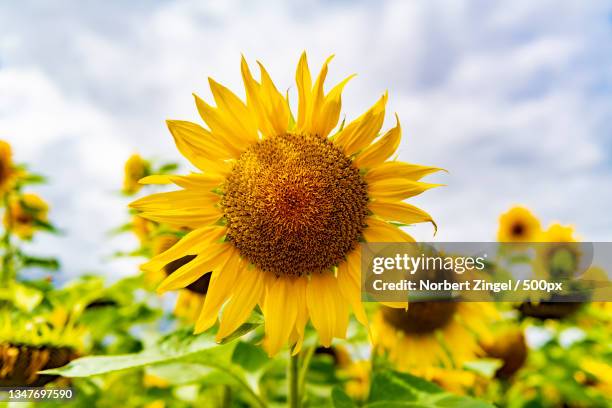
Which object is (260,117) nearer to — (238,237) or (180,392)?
(238,237)

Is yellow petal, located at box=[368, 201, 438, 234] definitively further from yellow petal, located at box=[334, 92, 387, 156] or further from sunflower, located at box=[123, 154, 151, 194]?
sunflower, located at box=[123, 154, 151, 194]

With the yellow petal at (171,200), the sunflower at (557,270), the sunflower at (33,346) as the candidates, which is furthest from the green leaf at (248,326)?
the sunflower at (557,270)

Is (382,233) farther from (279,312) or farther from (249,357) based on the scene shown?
(249,357)

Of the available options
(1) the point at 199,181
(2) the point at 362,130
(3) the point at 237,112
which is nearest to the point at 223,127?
(3) the point at 237,112

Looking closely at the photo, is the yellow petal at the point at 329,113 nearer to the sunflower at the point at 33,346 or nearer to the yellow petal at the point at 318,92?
the yellow petal at the point at 318,92

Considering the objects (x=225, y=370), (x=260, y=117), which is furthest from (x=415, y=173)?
(x=225, y=370)
